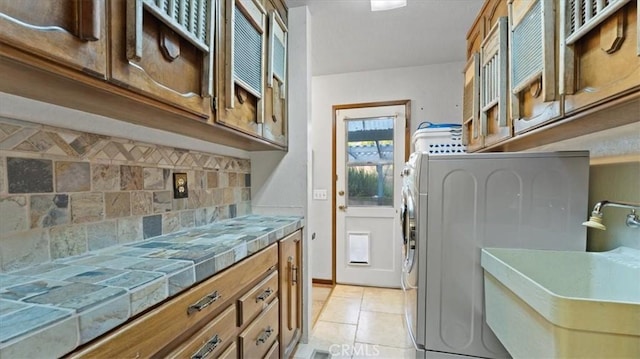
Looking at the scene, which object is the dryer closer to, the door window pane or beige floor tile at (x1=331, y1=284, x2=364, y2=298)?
beige floor tile at (x1=331, y1=284, x2=364, y2=298)

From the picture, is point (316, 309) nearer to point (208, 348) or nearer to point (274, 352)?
point (274, 352)

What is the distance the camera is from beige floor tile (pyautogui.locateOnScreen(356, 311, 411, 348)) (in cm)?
208

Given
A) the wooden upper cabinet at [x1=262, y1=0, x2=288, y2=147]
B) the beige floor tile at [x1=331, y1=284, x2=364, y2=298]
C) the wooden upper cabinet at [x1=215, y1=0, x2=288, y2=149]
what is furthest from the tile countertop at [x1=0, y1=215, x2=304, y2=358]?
the beige floor tile at [x1=331, y1=284, x2=364, y2=298]

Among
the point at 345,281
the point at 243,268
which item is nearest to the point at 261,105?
the point at 243,268

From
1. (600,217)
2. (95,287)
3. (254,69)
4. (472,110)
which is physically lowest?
(95,287)

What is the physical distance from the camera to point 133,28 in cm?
75

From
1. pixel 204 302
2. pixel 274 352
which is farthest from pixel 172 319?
pixel 274 352

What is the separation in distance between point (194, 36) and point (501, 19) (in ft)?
5.00

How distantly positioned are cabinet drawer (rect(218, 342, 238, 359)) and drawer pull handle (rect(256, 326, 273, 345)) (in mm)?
206

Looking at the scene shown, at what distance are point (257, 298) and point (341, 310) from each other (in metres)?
1.54

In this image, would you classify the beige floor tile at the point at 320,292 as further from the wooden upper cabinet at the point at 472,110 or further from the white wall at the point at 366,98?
the wooden upper cabinet at the point at 472,110

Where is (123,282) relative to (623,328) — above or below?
above

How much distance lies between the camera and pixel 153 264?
0.84 m

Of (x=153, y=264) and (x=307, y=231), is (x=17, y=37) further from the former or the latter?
(x=307, y=231)
